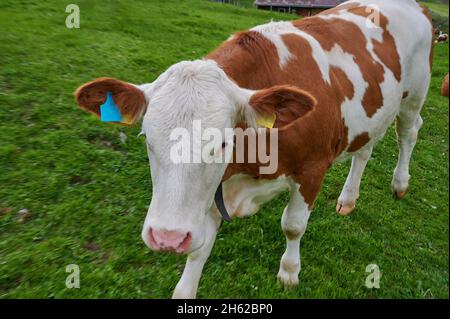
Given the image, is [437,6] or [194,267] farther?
[437,6]

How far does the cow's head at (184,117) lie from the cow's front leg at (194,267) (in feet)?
2.94

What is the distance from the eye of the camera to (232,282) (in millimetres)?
3342

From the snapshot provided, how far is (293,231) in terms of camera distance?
3285mm

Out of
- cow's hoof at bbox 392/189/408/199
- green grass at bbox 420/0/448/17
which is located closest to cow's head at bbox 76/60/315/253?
green grass at bbox 420/0/448/17

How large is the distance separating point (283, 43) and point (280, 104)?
2.68 feet

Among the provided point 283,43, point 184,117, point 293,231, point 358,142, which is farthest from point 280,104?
point 358,142

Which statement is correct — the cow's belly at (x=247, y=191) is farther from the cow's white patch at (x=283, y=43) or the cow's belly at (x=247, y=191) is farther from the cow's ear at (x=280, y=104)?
the cow's white patch at (x=283, y=43)

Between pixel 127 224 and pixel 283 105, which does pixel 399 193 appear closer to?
pixel 127 224

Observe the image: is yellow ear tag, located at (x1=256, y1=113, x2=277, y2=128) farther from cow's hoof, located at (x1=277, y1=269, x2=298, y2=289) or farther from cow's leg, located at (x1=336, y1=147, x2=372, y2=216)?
cow's leg, located at (x1=336, y1=147, x2=372, y2=216)

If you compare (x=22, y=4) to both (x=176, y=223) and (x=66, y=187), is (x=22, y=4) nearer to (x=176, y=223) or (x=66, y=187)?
(x=66, y=187)

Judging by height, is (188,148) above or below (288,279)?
above

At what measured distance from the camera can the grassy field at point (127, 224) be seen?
3271mm

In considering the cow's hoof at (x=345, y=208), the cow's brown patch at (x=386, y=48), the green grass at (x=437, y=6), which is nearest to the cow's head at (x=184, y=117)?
the cow's brown patch at (x=386, y=48)
